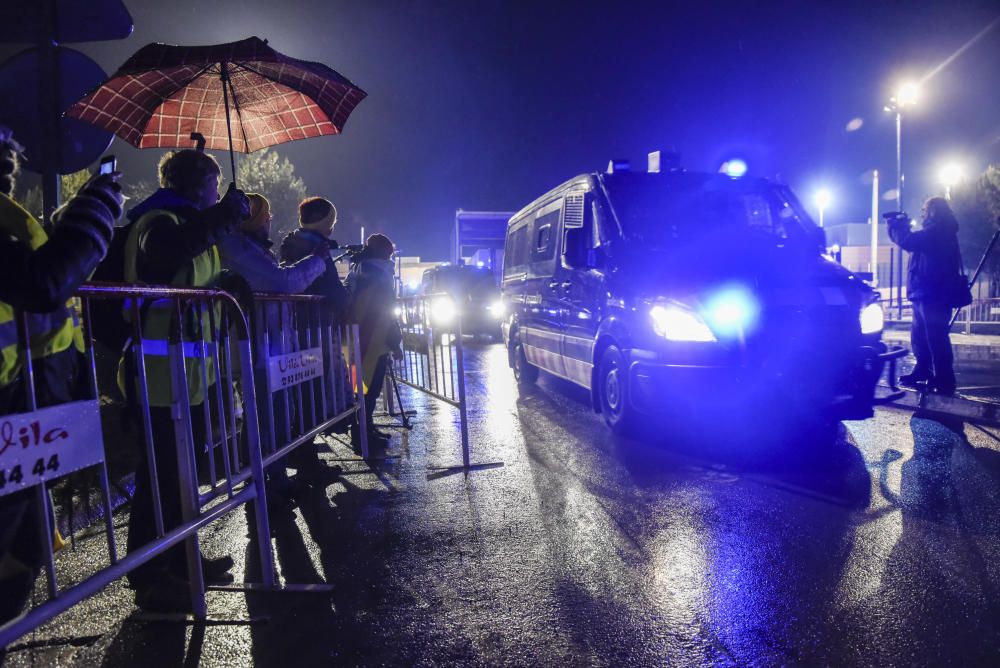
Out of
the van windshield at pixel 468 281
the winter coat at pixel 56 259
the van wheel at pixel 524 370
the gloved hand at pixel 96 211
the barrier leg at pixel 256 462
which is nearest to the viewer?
the winter coat at pixel 56 259

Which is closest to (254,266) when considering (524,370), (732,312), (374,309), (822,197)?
(374,309)

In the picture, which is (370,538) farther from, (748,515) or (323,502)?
(748,515)

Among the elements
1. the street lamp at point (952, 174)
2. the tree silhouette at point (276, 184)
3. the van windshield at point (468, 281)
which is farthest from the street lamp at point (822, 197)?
the tree silhouette at point (276, 184)

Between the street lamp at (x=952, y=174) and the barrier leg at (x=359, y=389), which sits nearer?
the barrier leg at (x=359, y=389)

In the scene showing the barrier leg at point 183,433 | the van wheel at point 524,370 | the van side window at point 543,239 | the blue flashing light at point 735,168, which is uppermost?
the blue flashing light at point 735,168

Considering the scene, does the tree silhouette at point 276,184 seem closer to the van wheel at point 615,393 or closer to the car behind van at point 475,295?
the car behind van at point 475,295

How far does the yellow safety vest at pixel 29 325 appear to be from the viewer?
180 cm

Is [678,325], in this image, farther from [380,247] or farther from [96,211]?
[96,211]

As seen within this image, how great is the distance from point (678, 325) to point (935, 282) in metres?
3.98

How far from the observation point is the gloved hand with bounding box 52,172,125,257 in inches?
72.4

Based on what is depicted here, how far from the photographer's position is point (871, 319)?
537cm

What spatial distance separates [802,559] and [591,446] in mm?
2564

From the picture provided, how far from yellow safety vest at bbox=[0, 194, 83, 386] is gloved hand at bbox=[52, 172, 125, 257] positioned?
0.09 meters

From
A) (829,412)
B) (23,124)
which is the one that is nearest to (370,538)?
(23,124)
